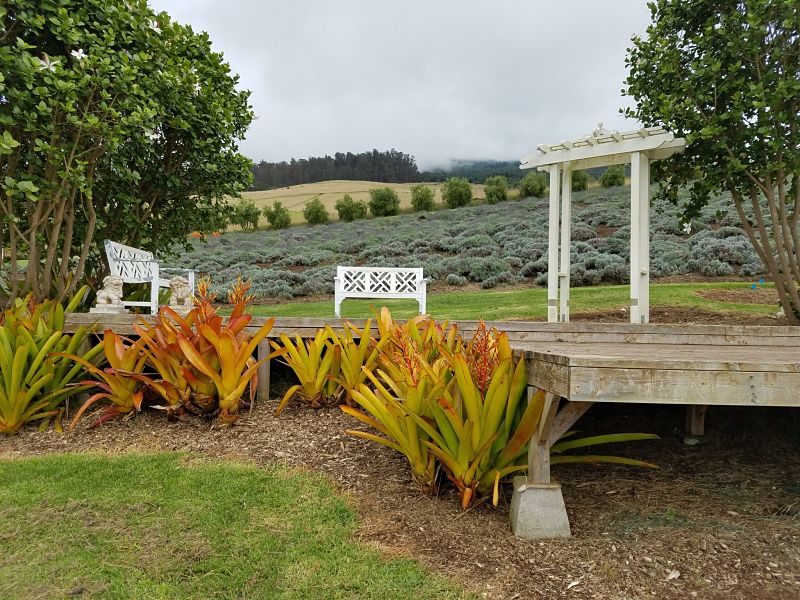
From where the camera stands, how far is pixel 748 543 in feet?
6.41

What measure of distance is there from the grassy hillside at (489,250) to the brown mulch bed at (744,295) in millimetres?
1226

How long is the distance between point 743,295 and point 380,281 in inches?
247

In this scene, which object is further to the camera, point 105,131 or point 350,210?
point 350,210

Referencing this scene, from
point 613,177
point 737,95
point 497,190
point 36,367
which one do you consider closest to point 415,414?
point 36,367

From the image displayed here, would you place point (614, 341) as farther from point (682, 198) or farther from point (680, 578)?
point (682, 198)

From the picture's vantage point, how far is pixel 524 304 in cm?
873

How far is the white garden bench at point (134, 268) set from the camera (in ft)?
14.8

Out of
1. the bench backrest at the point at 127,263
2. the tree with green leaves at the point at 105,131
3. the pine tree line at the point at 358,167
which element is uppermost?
the pine tree line at the point at 358,167

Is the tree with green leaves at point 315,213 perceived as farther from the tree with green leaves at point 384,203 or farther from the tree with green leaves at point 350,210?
the tree with green leaves at point 384,203

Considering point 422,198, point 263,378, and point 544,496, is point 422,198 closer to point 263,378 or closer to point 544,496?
point 263,378

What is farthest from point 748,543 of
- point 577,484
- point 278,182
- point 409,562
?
point 278,182

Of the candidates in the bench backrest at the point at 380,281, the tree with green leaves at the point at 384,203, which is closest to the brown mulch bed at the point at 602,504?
the bench backrest at the point at 380,281

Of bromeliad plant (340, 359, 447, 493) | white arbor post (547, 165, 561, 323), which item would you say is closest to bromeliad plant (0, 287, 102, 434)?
bromeliad plant (340, 359, 447, 493)

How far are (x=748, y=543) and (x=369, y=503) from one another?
150 centimetres
